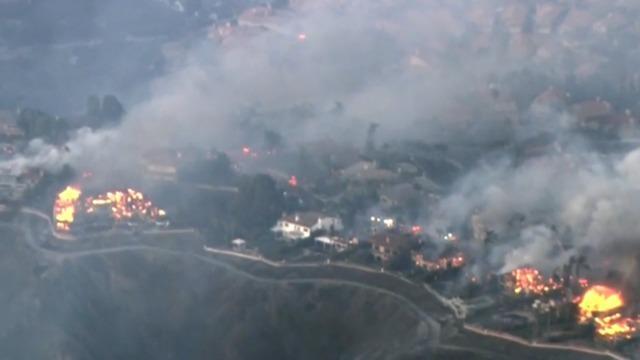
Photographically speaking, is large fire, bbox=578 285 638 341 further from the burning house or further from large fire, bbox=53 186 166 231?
large fire, bbox=53 186 166 231

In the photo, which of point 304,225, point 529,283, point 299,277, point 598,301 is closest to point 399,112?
point 304,225

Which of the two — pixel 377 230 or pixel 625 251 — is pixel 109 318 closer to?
pixel 377 230

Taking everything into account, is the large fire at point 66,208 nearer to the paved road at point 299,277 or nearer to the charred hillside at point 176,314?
the paved road at point 299,277

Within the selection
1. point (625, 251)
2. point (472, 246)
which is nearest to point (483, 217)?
point (472, 246)

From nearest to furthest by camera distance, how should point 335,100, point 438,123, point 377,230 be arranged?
1. point 377,230
2. point 438,123
3. point 335,100

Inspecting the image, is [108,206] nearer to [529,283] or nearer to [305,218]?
[305,218]

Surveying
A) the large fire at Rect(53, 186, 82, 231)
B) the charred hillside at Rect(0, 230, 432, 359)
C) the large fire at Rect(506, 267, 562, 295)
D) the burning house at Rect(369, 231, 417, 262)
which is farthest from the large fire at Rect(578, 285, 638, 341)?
the large fire at Rect(53, 186, 82, 231)
